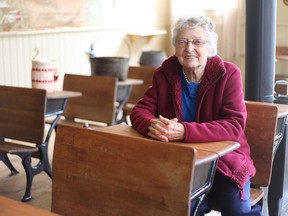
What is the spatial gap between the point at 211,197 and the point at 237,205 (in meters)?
0.11

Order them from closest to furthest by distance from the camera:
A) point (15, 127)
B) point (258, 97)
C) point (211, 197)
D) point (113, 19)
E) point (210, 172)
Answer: point (210, 172)
point (211, 197)
point (258, 97)
point (15, 127)
point (113, 19)

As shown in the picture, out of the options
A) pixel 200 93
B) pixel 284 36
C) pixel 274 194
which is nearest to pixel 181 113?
pixel 200 93

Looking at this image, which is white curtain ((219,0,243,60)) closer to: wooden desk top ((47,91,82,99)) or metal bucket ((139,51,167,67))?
metal bucket ((139,51,167,67))

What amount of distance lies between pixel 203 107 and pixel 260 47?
0.71m

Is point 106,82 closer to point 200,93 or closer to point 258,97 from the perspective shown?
point 258,97

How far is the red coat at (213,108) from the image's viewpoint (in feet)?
6.13

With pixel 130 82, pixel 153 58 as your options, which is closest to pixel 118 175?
pixel 130 82

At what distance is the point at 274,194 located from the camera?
102 inches

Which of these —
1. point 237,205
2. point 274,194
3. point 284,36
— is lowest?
point 274,194

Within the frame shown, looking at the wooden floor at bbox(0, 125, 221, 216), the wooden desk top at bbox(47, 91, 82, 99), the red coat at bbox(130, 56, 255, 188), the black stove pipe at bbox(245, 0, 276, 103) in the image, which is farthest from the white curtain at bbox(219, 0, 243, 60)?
the red coat at bbox(130, 56, 255, 188)

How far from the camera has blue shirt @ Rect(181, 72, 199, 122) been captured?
79.2 inches

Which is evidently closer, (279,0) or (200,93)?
(200,93)

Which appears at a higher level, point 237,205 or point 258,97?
point 258,97

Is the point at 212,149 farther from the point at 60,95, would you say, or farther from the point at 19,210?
the point at 60,95
